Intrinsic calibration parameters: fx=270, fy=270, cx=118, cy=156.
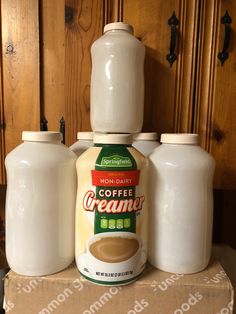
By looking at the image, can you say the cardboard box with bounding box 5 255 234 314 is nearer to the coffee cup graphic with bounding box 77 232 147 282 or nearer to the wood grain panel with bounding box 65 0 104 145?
the coffee cup graphic with bounding box 77 232 147 282

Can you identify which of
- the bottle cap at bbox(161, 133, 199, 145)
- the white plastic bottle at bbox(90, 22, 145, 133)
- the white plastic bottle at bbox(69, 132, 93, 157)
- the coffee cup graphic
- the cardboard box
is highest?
the white plastic bottle at bbox(90, 22, 145, 133)

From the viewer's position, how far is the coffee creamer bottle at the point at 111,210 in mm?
527

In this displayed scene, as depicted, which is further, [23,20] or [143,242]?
[23,20]

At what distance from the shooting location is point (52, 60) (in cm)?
79

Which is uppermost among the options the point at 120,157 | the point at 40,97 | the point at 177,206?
the point at 40,97

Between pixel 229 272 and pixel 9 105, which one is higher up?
pixel 9 105

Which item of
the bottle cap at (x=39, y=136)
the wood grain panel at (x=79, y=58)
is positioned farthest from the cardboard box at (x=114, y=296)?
the wood grain panel at (x=79, y=58)

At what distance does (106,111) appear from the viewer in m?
0.61

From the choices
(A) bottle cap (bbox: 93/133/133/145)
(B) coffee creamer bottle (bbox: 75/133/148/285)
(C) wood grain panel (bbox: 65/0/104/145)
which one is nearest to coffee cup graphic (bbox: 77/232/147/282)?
(B) coffee creamer bottle (bbox: 75/133/148/285)

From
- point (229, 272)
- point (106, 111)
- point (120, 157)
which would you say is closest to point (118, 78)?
point (106, 111)

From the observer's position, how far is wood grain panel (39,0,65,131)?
769mm

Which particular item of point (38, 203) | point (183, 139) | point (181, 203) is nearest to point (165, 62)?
point (183, 139)

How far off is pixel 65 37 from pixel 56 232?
0.54 metres

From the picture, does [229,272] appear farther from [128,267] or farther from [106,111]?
[106,111]
